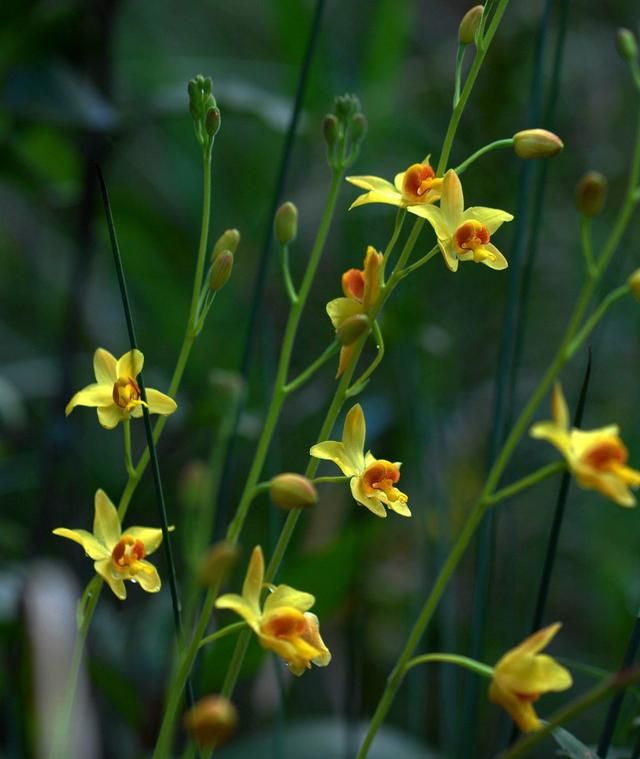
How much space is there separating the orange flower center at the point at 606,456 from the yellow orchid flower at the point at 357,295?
105mm

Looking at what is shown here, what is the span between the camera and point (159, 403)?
408mm

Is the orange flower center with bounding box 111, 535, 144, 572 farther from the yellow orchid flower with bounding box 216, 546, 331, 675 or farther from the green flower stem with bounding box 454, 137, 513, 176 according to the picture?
the green flower stem with bounding box 454, 137, 513, 176

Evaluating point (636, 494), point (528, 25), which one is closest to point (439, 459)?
point (636, 494)

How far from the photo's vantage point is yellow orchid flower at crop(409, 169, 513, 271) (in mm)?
404

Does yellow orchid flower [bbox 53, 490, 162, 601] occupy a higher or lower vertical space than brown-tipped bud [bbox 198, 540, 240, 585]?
lower

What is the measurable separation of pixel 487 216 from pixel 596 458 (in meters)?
0.15

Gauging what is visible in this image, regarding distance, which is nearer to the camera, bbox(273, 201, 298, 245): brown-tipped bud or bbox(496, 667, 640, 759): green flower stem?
bbox(496, 667, 640, 759): green flower stem

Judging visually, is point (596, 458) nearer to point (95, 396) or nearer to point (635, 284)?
point (635, 284)

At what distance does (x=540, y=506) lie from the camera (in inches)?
61.4

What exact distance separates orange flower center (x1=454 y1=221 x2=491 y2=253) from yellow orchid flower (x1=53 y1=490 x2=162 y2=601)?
0.55 ft

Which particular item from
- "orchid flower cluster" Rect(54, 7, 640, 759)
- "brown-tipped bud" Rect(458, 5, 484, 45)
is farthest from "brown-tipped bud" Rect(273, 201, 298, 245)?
"brown-tipped bud" Rect(458, 5, 484, 45)

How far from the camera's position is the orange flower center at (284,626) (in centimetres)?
35

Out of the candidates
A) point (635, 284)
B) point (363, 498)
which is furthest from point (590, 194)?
point (363, 498)

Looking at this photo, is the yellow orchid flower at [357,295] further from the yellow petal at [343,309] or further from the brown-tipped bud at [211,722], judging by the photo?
the brown-tipped bud at [211,722]
